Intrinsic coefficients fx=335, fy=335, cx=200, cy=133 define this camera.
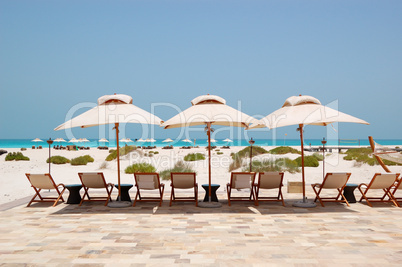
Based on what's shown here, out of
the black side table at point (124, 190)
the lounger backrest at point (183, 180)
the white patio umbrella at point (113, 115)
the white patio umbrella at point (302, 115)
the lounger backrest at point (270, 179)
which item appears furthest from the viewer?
the black side table at point (124, 190)

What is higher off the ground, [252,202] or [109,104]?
[109,104]

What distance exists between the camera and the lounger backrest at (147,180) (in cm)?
665

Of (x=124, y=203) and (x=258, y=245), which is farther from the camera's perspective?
(x=124, y=203)

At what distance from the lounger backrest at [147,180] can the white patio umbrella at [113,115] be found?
44cm

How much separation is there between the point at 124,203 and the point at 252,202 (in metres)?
2.76

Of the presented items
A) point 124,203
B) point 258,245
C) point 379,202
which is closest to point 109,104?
point 124,203

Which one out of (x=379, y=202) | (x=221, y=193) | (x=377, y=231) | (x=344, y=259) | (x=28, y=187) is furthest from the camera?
(x=28, y=187)

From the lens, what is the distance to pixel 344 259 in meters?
3.58

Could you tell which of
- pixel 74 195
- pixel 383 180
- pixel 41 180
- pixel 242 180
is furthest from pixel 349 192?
pixel 41 180

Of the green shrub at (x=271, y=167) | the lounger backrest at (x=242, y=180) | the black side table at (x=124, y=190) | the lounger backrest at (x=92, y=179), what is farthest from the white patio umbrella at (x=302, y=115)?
the green shrub at (x=271, y=167)

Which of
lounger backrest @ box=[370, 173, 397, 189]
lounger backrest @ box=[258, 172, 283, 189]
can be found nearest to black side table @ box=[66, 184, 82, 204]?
lounger backrest @ box=[258, 172, 283, 189]

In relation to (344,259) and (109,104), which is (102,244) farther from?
(109,104)

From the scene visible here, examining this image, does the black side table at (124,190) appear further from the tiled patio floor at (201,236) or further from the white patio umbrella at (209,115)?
the white patio umbrella at (209,115)

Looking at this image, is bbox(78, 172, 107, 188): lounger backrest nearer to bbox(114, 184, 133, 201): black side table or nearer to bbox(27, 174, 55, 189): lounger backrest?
bbox(114, 184, 133, 201): black side table
